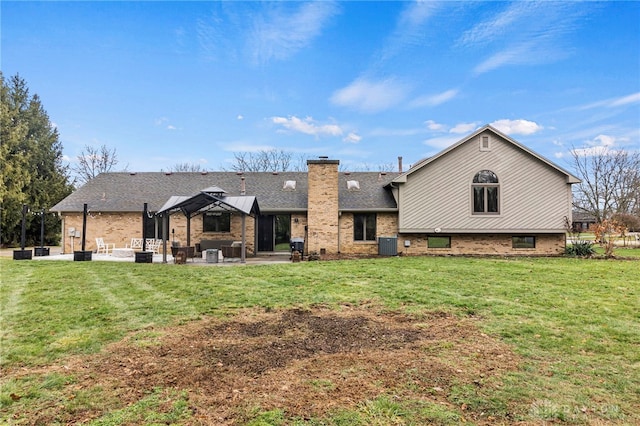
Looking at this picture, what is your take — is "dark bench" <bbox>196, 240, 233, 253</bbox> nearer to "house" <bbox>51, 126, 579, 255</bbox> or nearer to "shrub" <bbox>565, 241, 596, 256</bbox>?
"house" <bbox>51, 126, 579, 255</bbox>

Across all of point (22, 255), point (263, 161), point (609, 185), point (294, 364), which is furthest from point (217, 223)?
point (609, 185)

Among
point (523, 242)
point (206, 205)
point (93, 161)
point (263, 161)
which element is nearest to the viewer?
point (206, 205)

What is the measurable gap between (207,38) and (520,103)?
711 inches

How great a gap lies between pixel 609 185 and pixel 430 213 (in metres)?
25.8

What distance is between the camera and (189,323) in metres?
6.00

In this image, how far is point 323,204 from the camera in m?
17.0

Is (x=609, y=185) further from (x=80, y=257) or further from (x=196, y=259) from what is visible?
(x=80, y=257)

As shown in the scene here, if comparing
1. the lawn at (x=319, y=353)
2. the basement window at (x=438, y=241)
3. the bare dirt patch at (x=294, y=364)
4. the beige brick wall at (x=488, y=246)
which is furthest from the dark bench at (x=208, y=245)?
the bare dirt patch at (x=294, y=364)

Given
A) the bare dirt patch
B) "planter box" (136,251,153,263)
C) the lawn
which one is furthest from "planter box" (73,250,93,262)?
the bare dirt patch

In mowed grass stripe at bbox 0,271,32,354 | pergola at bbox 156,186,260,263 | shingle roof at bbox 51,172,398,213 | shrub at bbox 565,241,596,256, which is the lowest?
mowed grass stripe at bbox 0,271,32,354

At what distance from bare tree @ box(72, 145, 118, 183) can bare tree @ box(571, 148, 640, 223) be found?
4605 cm

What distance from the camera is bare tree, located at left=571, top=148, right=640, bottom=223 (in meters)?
30.6

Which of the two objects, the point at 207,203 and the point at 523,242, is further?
the point at 523,242

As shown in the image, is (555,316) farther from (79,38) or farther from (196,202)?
(79,38)
